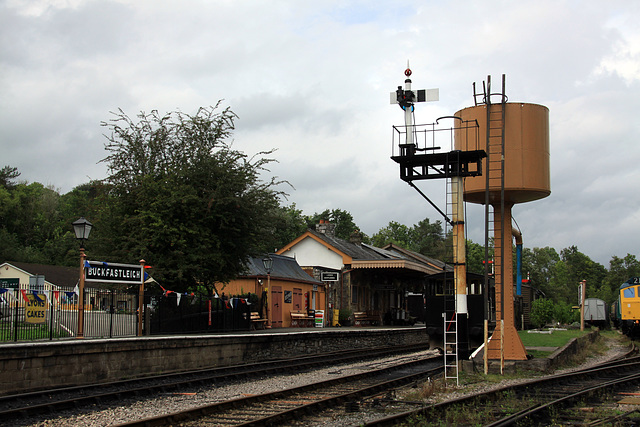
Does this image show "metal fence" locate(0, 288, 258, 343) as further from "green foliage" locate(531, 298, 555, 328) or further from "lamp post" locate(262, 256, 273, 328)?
"green foliage" locate(531, 298, 555, 328)

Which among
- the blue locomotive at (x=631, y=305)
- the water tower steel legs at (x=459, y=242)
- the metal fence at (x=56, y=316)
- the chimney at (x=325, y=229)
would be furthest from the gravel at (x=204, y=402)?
the chimney at (x=325, y=229)

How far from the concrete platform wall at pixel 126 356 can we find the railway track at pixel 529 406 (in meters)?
7.05

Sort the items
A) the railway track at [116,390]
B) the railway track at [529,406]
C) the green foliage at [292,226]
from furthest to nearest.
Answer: the green foliage at [292,226], the railway track at [116,390], the railway track at [529,406]

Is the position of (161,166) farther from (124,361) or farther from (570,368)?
(570,368)

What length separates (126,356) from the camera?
14.1m

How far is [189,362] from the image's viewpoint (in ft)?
52.7

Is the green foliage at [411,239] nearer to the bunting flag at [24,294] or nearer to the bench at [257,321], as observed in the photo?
the bench at [257,321]

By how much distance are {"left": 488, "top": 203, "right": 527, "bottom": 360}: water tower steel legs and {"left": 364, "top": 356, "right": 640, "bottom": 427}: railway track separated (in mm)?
2815

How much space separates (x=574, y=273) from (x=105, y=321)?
131903 mm

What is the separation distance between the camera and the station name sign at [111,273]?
52.2 ft

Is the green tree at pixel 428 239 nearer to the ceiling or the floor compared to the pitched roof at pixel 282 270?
nearer to the ceiling

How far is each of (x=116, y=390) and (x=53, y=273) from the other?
1674 inches

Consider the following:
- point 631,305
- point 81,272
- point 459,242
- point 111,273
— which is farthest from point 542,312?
point 81,272

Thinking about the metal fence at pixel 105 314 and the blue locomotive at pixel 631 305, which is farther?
the blue locomotive at pixel 631 305
